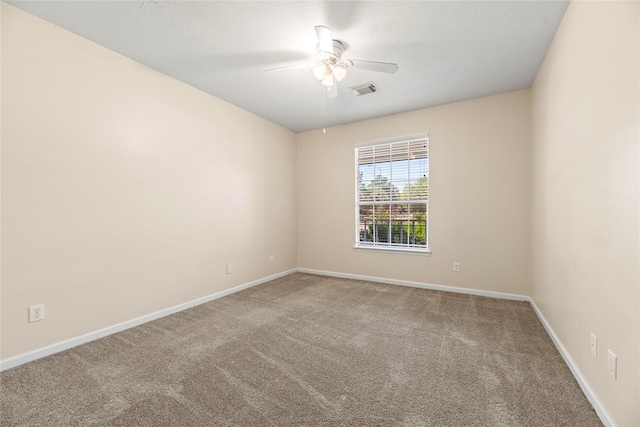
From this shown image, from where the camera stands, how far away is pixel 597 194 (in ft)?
5.18

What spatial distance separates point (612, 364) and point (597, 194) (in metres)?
0.90

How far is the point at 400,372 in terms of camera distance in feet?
6.38

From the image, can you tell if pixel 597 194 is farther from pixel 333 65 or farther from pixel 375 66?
pixel 333 65

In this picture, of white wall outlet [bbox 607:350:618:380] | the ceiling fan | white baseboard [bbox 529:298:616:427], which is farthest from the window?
white wall outlet [bbox 607:350:618:380]

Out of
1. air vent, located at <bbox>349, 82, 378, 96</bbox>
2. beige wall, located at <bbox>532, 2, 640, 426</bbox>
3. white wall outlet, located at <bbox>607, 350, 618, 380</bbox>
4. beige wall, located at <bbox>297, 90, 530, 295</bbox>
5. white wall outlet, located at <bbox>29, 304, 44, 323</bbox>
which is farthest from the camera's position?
beige wall, located at <bbox>297, 90, 530, 295</bbox>

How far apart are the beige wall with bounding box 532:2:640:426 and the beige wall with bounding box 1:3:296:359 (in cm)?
357

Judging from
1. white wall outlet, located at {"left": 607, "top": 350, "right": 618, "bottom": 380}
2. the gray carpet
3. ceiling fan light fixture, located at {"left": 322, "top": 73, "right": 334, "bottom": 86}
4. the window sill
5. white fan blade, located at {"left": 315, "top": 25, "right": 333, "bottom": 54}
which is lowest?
the gray carpet

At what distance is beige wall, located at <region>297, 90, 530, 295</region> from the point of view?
11.3 ft

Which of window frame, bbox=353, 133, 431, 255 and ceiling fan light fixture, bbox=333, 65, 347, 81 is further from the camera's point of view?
window frame, bbox=353, 133, 431, 255

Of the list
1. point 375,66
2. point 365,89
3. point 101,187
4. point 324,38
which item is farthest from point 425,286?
point 101,187

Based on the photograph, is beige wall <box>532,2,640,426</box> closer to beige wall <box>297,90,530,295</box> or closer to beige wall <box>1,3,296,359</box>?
beige wall <box>297,90,530,295</box>

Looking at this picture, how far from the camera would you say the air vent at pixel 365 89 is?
127 inches

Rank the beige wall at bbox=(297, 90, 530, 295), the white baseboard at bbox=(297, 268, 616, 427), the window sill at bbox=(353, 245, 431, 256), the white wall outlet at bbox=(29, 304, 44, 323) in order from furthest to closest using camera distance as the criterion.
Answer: the window sill at bbox=(353, 245, 431, 256) → the beige wall at bbox=(297, 90, 530, 295) → the white wall outlet at bbox=(29, 304, 44, 323) → the white baseboard at bbox=(297, 268, 616, 427)

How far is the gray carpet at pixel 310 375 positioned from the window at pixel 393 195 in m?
1.46
